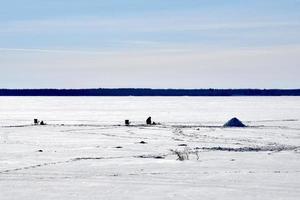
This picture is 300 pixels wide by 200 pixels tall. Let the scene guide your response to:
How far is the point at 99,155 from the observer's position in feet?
60.8

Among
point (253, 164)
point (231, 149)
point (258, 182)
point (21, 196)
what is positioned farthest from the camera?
point (231, 149)

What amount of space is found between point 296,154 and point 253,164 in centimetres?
329

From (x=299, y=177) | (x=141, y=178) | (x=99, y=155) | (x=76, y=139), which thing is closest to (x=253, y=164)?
(x=299, y=177)

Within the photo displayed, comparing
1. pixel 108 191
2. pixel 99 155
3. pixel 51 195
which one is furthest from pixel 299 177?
pixel 99 155

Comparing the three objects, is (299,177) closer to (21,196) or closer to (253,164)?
(253,164)

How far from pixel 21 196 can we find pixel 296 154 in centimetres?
1037

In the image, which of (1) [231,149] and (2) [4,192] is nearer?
(2) [4,192]

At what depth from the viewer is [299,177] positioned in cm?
1307

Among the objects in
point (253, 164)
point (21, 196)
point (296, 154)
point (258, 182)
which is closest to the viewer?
point (21, 196)

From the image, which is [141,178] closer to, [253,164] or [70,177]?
[70,177]

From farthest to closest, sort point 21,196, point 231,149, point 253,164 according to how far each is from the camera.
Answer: point 231,149 → point 253,164 → point 21,196

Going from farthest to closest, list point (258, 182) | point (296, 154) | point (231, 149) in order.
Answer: point (231, 149) < point (296, 154) < point (258, 182)

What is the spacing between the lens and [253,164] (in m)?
15.8

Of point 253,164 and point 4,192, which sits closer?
point 4,192
